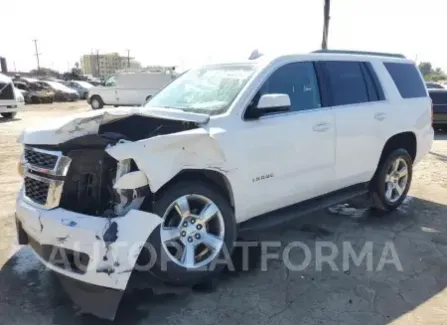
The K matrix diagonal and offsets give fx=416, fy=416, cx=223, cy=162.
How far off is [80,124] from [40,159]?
418 millimetres

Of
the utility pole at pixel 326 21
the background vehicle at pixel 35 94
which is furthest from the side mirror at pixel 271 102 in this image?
the background vehicle at pixel 35 94

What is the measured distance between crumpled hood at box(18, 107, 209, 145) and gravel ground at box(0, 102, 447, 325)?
124cm

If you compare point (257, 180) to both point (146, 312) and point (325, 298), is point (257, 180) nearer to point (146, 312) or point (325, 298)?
point (325, 298)

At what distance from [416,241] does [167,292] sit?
2759 mm

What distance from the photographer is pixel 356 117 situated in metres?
4.57

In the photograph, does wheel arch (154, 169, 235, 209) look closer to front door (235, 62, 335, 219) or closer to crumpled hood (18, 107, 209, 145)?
front door (235, 62, 335, 219)

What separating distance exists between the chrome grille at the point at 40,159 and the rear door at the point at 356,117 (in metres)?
2.78

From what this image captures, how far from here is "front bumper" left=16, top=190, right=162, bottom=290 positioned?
2799mm

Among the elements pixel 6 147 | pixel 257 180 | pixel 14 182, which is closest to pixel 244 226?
pixel 257 180

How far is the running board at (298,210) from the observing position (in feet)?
12.5

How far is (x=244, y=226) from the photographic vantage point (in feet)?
12.5

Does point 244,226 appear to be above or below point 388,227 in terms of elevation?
above

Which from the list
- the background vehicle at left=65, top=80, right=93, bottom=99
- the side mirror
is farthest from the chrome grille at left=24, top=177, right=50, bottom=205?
the background vehicle at left=65, top=80, right=93, bottom=99

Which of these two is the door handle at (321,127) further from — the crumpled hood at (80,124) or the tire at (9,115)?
the tire at (9,115)
